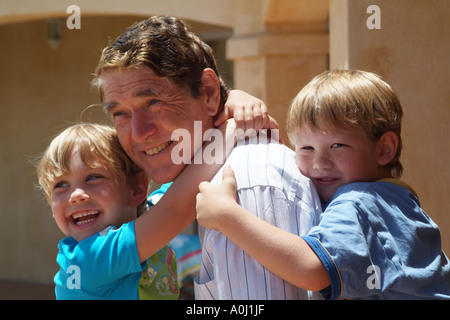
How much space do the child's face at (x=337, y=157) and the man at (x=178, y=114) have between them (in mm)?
57

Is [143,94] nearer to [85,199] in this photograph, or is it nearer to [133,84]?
[133,84]

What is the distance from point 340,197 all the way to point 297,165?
0.80 ft

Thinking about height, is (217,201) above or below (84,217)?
above

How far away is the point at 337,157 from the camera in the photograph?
1.76 m

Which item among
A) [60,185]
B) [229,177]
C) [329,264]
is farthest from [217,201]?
[60,185]

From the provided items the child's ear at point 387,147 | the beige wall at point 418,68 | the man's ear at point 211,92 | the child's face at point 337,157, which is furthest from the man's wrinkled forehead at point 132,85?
the beige wall at point 418,68

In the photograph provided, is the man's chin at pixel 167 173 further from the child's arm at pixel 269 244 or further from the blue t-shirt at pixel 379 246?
the blue t-shirt at pixel 379 246

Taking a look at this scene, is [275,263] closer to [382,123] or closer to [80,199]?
[382,123]

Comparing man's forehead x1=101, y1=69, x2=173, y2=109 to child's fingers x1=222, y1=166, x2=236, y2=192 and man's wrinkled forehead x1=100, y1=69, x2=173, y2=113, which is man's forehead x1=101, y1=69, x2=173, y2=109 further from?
child's fingers x1=222, y1=166, x2=236, y2=192

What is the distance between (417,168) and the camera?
3227 millimetres

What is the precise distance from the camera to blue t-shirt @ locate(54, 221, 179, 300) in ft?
6.95

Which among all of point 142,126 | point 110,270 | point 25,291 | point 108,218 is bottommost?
point 25,291

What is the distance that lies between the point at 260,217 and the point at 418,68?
1.92 meters

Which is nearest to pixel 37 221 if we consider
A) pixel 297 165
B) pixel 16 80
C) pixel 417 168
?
pixel 16 80
